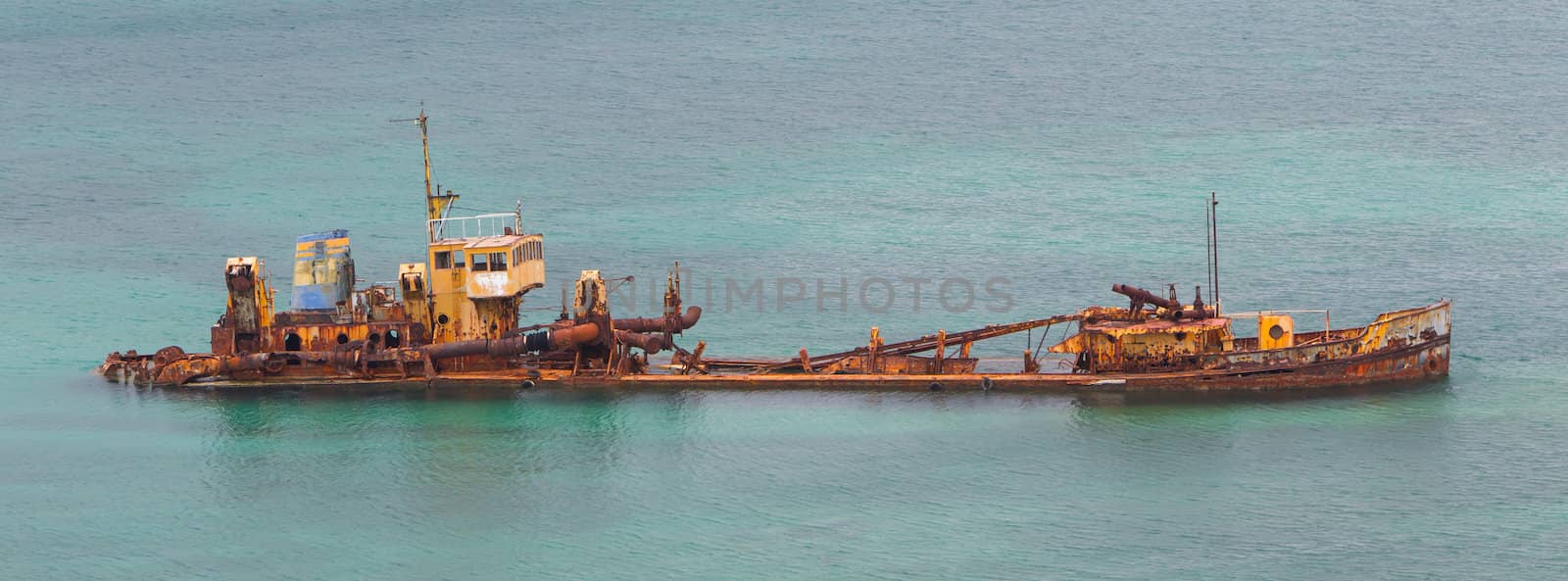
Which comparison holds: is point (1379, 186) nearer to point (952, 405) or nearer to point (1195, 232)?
point (1195, 232)

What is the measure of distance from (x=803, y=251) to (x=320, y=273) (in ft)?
80.0

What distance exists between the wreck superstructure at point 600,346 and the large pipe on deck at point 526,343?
4cm

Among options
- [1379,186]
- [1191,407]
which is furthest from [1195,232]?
[1191,407]

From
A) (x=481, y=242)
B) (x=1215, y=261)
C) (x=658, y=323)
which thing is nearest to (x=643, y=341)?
(x=658, y=323)

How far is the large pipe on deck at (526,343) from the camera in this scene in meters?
57.9

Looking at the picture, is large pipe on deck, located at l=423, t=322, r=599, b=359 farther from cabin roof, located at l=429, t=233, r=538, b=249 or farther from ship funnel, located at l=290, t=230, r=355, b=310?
ship funnel, located at l=290, t=230, r=355, b=310

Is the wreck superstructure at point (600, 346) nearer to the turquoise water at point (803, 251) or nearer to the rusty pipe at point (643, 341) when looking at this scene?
the rusty pipe at point (643, 341)

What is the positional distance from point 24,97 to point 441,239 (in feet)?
169

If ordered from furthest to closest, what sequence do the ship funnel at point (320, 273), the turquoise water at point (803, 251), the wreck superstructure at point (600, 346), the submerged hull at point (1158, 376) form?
the ship funnel at point (320, 273), the wreck superstructure at point (600, 346), the submerged hull at point (1158, 376), the turquoise water at point (803, 251)

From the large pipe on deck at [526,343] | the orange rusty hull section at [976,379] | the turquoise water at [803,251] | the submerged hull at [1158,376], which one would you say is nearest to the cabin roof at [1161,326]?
the submerged hull at [1158,376]

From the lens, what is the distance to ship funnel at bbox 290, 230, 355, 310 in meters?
60.2

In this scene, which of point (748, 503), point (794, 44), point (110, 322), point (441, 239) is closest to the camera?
point (748, 503)

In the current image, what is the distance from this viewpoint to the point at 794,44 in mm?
108562

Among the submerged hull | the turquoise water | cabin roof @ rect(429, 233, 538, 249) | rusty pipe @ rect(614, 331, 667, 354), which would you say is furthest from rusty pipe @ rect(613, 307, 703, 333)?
cabin roof @ rect(429, 233, 538, 249)
